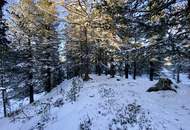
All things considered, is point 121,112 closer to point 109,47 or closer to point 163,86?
point 163,86

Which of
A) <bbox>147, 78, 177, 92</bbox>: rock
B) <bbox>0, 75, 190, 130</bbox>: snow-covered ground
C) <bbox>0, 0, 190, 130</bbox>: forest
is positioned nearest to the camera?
<bbox>0, 0, 190, 130</bbox>: forest

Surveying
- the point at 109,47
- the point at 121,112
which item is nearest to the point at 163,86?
the point at 121,112

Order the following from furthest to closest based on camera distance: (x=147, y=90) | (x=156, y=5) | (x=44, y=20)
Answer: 1. (x=44, y=20)
2. (x=147, y=90)
3. (x=156, y=5)

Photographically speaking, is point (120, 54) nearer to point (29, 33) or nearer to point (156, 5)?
point (156, 5)

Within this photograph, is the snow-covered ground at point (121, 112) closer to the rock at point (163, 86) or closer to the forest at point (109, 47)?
the forest at point (109, 47)

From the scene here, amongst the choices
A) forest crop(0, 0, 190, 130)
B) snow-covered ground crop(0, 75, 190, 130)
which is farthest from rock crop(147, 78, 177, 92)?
snow-covered ground crop(0, 75, 190, 130)

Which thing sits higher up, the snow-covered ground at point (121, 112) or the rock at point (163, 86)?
the rock at point (163, 86)

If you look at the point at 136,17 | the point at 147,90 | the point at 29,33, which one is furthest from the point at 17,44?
the point at 136,17

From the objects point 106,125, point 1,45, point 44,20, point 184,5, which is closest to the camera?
point 184,5

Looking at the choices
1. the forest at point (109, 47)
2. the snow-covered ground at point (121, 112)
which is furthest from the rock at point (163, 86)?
the snow-covered ground at point (121, 112)

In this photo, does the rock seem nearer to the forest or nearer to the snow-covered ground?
the forest

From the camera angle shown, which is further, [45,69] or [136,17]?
[45,69]

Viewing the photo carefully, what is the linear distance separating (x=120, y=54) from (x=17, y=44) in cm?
2191

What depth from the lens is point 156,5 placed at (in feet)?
34.4
